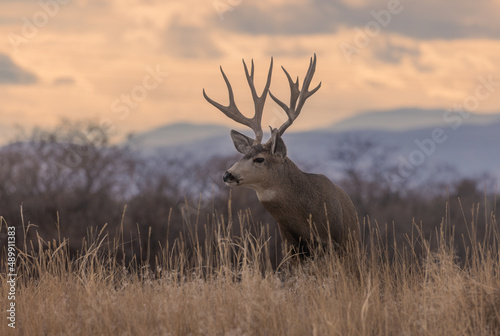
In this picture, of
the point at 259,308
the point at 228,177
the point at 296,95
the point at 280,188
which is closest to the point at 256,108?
the point at 296,95

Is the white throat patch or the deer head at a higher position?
the deer head

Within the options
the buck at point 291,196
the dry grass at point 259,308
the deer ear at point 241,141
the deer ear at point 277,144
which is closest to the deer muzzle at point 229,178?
the buck at point 291,196

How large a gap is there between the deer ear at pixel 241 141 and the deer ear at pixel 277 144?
1.84 ft

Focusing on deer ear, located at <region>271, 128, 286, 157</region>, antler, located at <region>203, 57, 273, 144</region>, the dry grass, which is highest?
antler, located at <region>203, 57, 273, 144</region>

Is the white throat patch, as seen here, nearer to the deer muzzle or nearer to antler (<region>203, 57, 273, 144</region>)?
the deer muzzle

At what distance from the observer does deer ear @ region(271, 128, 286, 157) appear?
335 inches

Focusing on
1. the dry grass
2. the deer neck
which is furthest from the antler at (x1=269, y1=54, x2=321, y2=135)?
the dry grass

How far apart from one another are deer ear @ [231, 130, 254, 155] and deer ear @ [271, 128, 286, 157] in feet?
1.84

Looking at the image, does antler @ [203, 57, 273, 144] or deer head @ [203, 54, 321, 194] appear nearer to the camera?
deer head @ [203, 54, 321, 194]

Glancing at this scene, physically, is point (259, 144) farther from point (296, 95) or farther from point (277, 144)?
point (296, 95)

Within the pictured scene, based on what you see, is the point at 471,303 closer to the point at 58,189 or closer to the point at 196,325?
the point at 196,325

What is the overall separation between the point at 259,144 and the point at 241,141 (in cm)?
45

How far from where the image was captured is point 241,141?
360 inches

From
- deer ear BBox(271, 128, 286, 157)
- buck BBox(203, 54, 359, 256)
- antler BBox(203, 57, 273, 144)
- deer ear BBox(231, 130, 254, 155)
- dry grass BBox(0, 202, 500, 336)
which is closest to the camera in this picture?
dry grass BBox(0, 202, 500, 336)
